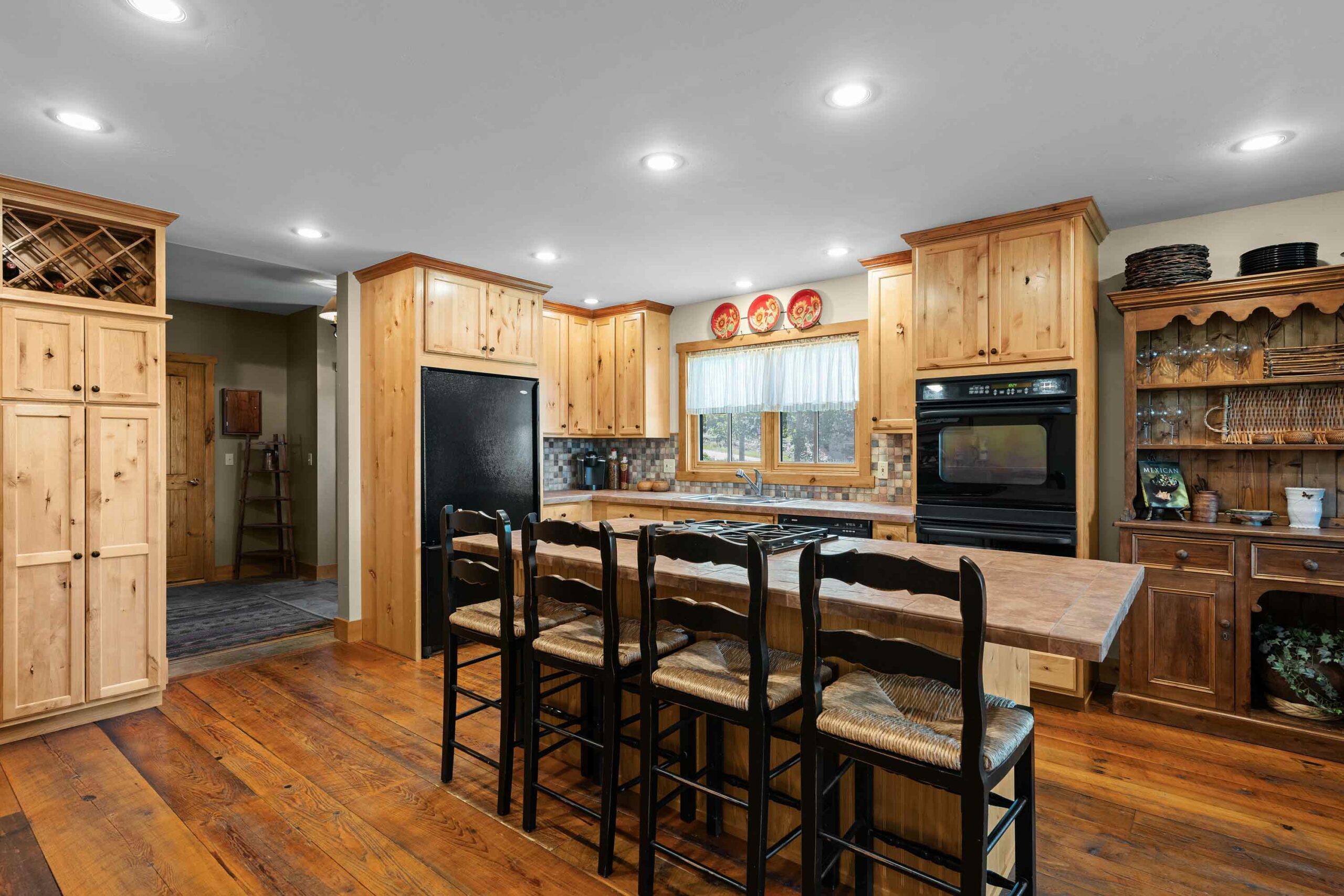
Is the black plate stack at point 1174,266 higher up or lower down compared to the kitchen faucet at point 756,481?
higher up

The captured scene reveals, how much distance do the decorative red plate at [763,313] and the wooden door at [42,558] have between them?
4.10m

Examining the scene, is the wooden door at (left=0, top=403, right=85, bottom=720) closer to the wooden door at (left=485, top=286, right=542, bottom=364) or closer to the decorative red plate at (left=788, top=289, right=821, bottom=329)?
the wooden door at (left=485, top=286, right=542, bottom=364)

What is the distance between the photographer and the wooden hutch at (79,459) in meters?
3.07

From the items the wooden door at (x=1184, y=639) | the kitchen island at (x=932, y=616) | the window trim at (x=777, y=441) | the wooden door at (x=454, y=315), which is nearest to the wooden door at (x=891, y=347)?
the window trim at (x=777, y=441)

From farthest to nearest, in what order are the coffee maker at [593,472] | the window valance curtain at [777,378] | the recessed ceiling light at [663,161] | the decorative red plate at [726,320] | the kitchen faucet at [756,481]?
the coffee maker at [593,472] < the decorative red plate at [726,320] < the kitchen faucet at [756,481] < the window valance curtain at [777,378] < the recessed ceiling light at [663,161]

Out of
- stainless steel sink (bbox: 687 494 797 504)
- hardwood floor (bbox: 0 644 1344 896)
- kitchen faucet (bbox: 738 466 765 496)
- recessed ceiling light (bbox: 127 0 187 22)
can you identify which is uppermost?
recessed ceiling light (bbox: 127 0 187 22)

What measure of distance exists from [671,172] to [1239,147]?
2.29 metres

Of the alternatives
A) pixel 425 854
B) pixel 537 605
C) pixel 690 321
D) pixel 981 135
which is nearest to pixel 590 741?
pixel 537 605

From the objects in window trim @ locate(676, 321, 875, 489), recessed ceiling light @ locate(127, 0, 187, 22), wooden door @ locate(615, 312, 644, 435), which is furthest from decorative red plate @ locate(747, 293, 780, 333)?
recessed ceiling light @ locate(127, 0, 187, 22)

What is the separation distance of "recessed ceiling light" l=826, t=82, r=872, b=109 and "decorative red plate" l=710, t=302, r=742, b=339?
3008 millimetres

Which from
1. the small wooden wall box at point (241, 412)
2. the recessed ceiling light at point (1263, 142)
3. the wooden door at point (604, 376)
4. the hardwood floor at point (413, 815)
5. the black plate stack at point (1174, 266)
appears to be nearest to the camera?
the hardwood floor at point (413, 815)

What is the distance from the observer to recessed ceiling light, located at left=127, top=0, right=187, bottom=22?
1.82 metres

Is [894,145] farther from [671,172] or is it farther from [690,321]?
[690,321]

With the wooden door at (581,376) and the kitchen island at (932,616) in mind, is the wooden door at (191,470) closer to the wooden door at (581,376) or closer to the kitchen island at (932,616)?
the wooden door at (581,376)
